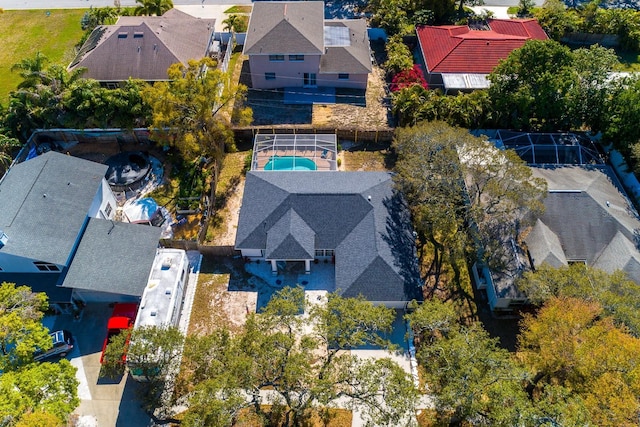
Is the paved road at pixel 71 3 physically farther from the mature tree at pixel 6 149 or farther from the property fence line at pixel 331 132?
the mature tree at pixel 6 149

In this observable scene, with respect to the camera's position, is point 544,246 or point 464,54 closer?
point 544,246

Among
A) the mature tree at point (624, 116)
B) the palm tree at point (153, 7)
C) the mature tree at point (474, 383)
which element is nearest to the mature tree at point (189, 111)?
the palm tree at point (153, 7)

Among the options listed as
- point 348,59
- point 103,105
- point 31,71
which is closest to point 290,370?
point 103,105

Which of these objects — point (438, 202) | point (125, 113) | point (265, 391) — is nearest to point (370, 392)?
point (265, 391)

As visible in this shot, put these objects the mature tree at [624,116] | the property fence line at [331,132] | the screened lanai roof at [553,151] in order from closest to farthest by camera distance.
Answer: the mature tree at [624,116] < the screened lanai roof at [553,151] < the property fence line at [331,132]

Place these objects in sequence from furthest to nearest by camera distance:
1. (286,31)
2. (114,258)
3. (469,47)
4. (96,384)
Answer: (469,47) → (286,31) → (114,258) → (96,384)

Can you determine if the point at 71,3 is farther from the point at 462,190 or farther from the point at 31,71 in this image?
the point at 462,190

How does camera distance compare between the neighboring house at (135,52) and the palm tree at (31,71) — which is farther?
the neighboring house at (135,52)

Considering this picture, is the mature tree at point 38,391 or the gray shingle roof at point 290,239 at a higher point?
the gray shingle roof at point 290,239
